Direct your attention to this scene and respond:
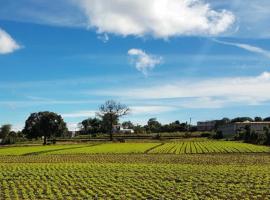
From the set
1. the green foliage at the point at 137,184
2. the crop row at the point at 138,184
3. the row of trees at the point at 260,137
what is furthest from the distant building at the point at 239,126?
the green foliage at the point at 137,184

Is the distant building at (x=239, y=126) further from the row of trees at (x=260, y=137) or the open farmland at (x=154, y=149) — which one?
the open farmland at (x=154, y=149)

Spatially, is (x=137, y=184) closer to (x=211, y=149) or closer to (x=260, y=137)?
(x=211, y=149)

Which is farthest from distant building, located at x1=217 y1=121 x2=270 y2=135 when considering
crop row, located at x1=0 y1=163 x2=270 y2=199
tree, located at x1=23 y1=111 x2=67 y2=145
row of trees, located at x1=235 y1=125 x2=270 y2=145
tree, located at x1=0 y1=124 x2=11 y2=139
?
crop row, located at x1=0 y1=163 x2=270 y2=199

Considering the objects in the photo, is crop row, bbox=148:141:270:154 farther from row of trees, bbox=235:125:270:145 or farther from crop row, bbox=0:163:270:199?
crop row, bbox=0:163:270:199

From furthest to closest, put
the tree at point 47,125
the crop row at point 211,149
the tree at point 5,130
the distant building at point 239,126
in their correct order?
1. the tree at point 5,130
2. the distant building at point 239,126
3. the tree at point 47,125
4. the crop row at point 211,149

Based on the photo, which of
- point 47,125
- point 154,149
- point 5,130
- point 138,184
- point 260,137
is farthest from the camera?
point 5,130

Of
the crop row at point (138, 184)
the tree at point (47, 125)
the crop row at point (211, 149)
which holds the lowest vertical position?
the crop row at point (138, 184)

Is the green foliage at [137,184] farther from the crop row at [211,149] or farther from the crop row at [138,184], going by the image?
the crop row at [211,149]

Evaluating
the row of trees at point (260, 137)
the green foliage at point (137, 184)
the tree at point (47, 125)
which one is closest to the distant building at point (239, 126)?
the row of trees at point (260, 137)

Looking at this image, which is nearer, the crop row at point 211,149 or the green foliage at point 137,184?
the green foliage at point 137,184

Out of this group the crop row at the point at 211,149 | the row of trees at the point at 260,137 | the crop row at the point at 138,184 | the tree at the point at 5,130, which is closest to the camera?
the crop row at the point at 138,184

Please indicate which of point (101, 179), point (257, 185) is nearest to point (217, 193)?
point (257, 185)

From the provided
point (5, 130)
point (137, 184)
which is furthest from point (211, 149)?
point (5, 130)

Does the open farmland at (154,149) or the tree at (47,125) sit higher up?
the tree at (47,125)
